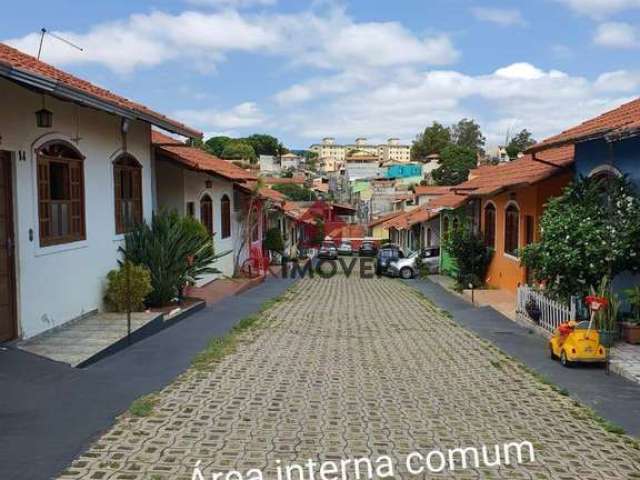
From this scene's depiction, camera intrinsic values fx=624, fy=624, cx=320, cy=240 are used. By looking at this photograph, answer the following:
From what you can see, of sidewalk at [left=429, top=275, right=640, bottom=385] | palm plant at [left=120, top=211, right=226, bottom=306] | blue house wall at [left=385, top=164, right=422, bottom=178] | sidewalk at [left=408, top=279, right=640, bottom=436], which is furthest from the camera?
blue house wall at [left=385, top=164, right=422, bottom=178]

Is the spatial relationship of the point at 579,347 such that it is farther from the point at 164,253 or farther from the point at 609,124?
the point at 164,253

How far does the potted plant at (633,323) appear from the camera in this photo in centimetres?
878

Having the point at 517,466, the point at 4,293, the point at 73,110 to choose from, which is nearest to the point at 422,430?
the point at 517,466

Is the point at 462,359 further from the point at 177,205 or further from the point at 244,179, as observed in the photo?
the point at 244,179

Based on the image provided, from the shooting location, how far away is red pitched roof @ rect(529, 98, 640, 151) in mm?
8595

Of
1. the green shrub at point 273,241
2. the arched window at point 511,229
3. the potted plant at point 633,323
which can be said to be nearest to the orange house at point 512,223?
the arched window at point 511,229

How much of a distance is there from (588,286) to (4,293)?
25.9ft

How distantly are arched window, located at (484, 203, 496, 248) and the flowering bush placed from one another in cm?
944

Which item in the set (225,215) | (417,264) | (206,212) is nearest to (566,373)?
(206,212)

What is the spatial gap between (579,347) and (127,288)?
22.0 feet

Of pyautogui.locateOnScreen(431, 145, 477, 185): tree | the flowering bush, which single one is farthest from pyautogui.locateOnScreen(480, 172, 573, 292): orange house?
pyautogui.locateOnScreen(431, 145, 477, 185): tree

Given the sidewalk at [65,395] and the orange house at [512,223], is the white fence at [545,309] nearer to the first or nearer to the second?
the orange house at [512,223]

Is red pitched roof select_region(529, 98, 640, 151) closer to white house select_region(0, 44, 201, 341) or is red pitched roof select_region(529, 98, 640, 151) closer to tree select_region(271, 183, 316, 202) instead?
white house select_region(0, 44, 201, 341)

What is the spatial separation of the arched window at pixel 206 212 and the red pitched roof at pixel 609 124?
355 inches
